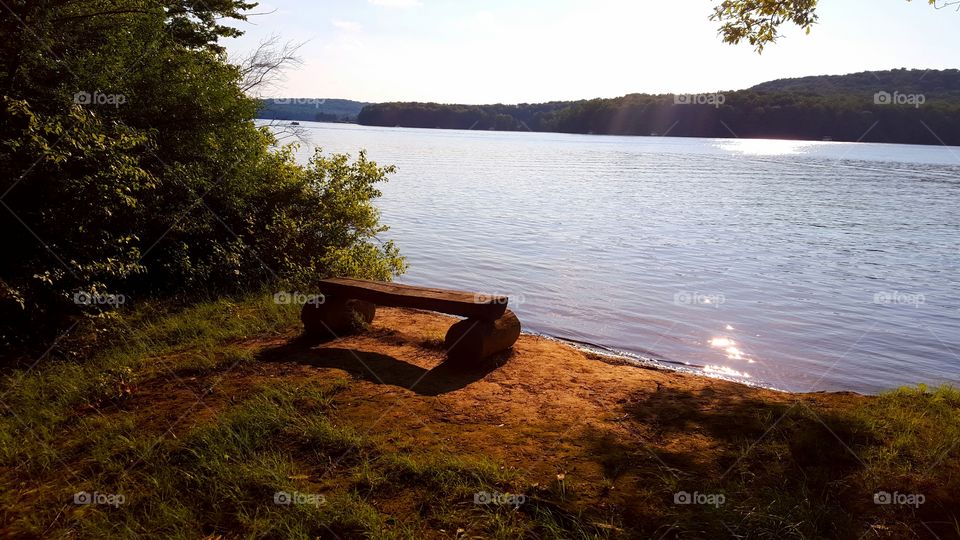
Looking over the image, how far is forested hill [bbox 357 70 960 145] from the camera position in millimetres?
97812

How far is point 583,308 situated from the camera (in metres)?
13.5

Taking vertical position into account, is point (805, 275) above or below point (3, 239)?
below

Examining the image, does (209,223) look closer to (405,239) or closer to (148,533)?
(148,533)

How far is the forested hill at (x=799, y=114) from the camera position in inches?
3851

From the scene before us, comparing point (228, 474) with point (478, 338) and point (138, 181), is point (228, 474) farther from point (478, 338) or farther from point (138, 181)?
point (138, 181)

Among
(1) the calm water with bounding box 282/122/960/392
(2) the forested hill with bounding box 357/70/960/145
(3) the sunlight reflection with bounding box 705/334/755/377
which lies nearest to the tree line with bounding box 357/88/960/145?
(2) the forested hill with bounding box 357/70/960/145

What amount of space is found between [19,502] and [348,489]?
2470 millimetres

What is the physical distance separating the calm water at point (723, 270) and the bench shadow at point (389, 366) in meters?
4.55

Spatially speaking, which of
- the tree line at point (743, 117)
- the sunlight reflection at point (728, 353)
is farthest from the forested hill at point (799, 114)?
the sunlight reflection at point (728, 353)

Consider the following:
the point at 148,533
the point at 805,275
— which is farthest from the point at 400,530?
the point at 805,275

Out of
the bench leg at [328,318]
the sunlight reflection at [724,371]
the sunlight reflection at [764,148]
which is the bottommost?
the sunlight reflection at [724,371]

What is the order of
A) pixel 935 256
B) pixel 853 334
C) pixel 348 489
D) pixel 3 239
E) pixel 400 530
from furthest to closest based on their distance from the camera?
pixel 935 256, pixel 853 334, pixel 3 239, pixel 348 489, pixel 400 530

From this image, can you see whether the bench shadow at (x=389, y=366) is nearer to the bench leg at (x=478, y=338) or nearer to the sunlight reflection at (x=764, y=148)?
the bench leg at (x=478, y=338)

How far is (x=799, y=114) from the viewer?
104 m
